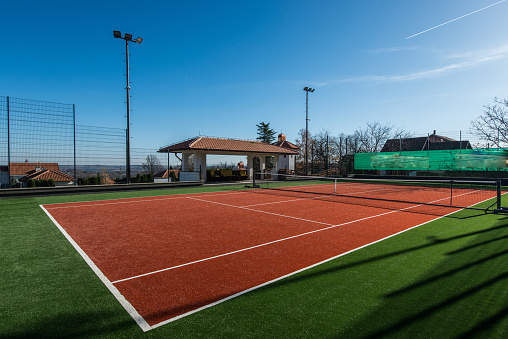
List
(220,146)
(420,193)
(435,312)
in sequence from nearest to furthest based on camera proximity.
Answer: (435,312) < (420,193) < (220,146)

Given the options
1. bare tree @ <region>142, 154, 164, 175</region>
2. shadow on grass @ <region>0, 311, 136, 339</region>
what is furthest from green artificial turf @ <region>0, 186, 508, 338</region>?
bare tree @ <region>142, 154, 164, 175</region>

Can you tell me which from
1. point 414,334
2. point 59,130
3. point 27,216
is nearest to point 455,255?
point 414,334

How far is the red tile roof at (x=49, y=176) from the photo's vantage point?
1605cm

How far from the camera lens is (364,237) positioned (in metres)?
6.34

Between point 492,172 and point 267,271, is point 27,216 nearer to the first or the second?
point 267,271

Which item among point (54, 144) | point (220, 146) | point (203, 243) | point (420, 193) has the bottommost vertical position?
point (420, 193)

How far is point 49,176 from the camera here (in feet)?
56.1

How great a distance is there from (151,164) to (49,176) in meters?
6.16

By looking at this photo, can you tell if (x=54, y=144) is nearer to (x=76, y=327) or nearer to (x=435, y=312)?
(x=76, y=327)

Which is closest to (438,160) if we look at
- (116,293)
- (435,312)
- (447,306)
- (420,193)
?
(420,193)

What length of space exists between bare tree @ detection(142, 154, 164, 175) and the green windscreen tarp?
21240mm

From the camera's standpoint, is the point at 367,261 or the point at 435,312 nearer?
the point at 435,312

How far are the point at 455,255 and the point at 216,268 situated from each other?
4142mm

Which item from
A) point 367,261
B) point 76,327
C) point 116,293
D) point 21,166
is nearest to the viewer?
point 76,327
